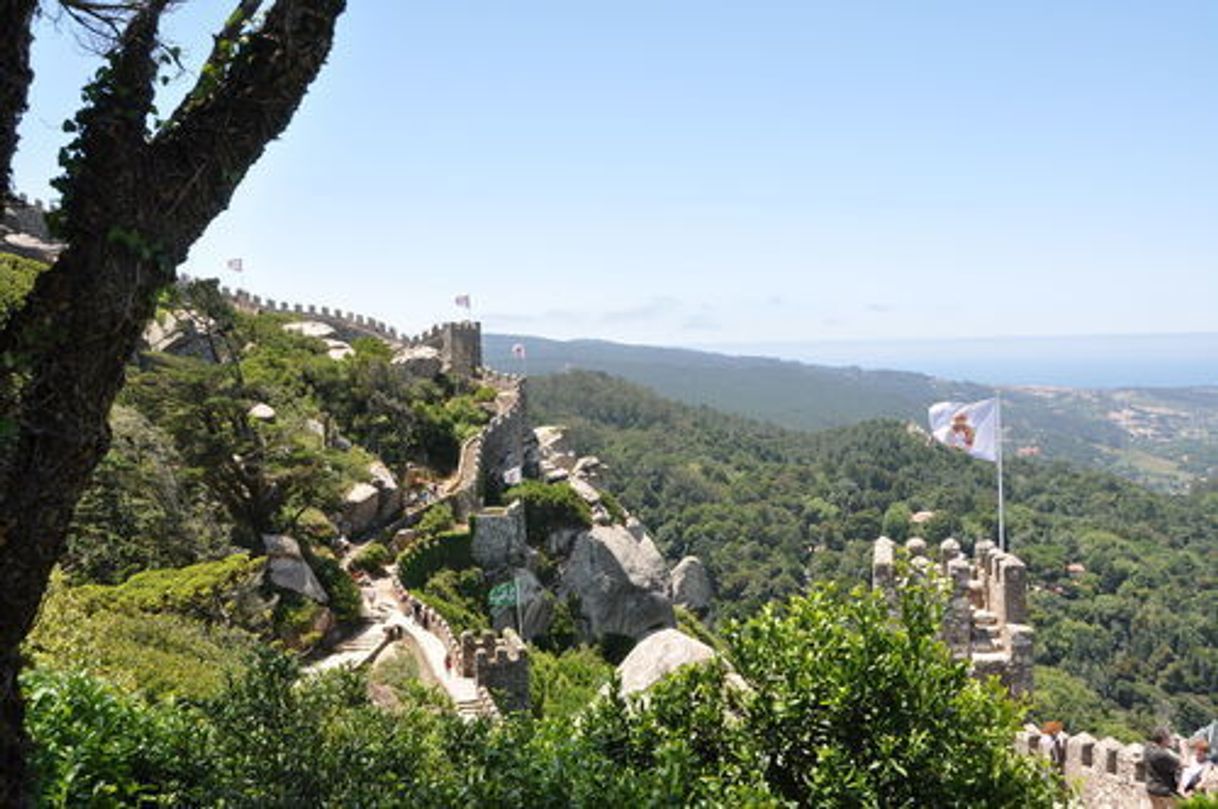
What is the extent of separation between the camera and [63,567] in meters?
17.9

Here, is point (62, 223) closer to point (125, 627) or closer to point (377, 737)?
point (377, 737)

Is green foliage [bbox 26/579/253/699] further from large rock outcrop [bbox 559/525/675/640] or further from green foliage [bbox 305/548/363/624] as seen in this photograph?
large rock outcrop [bbox 559/525/675/640]

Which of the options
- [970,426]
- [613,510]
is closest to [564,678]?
[970,426]

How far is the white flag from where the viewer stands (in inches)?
813

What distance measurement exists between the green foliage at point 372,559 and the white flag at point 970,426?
17.9 m

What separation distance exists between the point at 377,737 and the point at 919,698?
17.0 feet

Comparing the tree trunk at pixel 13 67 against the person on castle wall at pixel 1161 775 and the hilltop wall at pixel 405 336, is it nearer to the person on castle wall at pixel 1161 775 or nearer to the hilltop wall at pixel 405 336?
the person on castle wall at pixel 1161 775

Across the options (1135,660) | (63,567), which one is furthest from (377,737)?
(1135,660)

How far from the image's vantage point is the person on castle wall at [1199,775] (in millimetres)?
11813

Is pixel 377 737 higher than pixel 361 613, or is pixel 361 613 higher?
pixel 377 737

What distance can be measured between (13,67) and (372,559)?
84.9 feet

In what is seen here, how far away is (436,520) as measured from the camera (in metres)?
32.1

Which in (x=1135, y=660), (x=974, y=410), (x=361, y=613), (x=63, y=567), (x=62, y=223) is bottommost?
(x=1135, y=660)

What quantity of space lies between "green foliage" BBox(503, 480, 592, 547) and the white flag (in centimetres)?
1883
